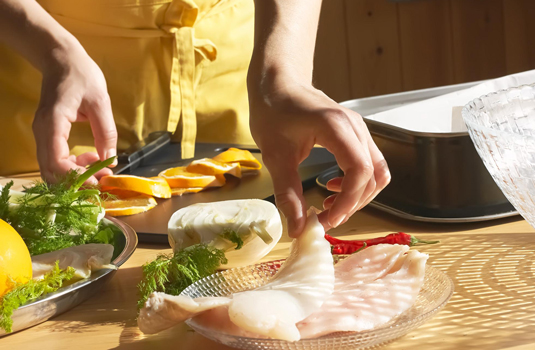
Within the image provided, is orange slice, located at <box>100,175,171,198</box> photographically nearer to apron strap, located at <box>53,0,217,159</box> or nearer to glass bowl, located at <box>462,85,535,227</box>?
apron strap, located at <box>53,0,217,159</box>

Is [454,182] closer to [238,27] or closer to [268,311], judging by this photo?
[268,311]

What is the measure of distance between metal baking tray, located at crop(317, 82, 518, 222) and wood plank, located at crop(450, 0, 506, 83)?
9.59 ft

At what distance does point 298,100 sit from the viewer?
811 mm

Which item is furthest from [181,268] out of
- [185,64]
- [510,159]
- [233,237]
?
[185,64]

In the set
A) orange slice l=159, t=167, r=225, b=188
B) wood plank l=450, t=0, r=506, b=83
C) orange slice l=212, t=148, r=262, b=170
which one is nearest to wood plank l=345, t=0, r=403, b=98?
wood plank l=450, t=0, r=506, b=83

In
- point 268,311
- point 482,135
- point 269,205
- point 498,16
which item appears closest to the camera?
point 268,311

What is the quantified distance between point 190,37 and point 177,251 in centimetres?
84

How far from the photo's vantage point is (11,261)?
2.48ft

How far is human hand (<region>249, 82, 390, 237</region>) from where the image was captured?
2.51 feet

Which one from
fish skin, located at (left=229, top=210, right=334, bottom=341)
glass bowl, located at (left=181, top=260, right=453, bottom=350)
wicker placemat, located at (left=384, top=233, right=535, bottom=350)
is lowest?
wicker placemat, located at (left=384, top=233, right=535, bottom=350)

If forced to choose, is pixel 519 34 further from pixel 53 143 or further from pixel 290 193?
pixel 290 193

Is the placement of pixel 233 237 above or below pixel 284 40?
below

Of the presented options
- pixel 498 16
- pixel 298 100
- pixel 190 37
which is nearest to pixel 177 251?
pixel 298 100

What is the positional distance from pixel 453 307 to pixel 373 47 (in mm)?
3101
